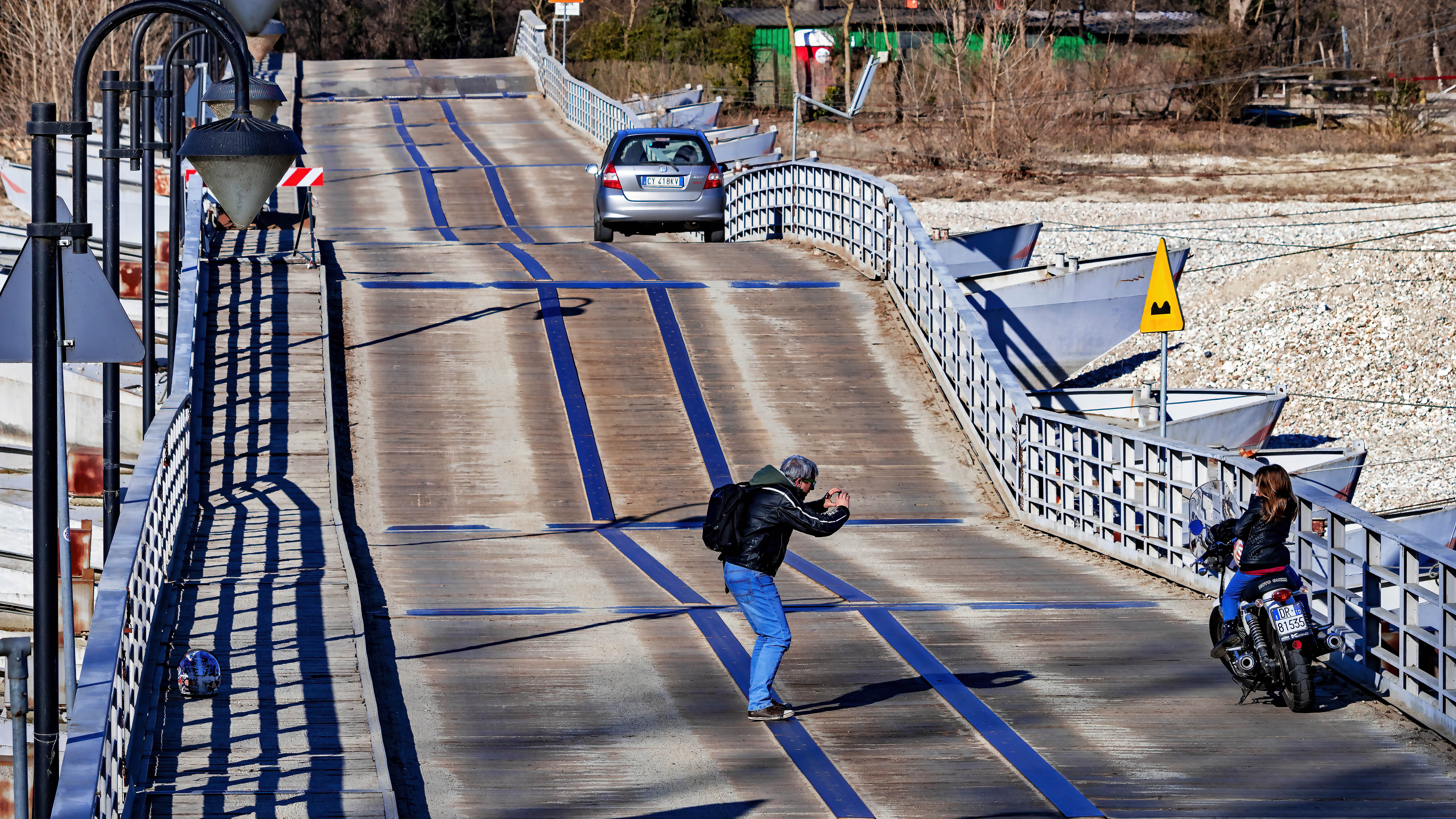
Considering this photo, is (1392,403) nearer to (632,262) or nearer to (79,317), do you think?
(632,262)

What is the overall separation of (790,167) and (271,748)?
18.6 metres

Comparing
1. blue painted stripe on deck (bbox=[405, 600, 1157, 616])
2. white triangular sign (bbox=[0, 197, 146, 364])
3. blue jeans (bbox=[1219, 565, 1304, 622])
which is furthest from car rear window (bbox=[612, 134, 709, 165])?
white triangular sign (bbox=[0, 197, 146, 364])

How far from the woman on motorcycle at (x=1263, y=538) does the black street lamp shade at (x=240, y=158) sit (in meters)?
5.36

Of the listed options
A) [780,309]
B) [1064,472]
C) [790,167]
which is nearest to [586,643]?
[1064,472]

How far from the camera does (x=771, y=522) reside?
876cm

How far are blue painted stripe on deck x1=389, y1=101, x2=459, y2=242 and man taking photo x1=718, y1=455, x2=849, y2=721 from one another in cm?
2115

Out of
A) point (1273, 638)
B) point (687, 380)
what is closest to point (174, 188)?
point (687, 380)

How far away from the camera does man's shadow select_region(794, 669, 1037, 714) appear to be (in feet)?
30.1

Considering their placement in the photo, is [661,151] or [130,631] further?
[661,151]

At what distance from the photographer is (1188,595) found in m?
12.0

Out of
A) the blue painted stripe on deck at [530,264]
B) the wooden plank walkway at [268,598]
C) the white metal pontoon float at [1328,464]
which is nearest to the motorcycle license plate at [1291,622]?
the wooden plank walkway at [268,598]

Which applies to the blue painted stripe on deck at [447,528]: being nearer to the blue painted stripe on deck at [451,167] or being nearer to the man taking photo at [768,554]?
the man taking photo at [768,554]

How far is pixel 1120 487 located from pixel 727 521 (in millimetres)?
5863

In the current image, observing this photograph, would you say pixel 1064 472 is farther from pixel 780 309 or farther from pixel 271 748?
pixel 271 748
